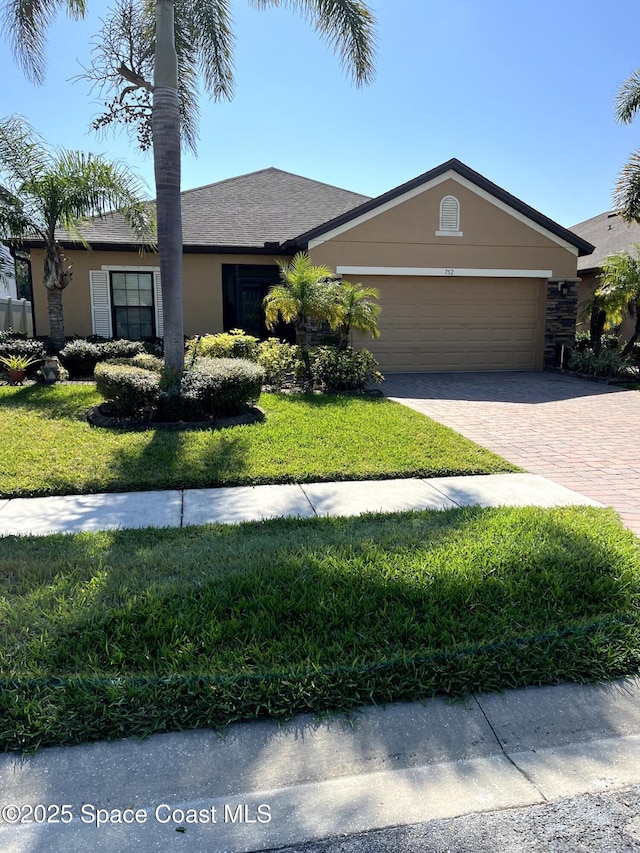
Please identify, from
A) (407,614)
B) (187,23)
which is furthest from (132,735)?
(187,23)

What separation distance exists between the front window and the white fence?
892 cm

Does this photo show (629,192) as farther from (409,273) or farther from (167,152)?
(167,152)

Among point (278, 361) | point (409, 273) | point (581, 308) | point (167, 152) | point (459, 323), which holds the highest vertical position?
point (167, 152)

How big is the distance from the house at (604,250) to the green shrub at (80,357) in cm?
1267

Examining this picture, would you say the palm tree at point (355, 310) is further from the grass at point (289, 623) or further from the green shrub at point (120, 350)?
the grass at point (289, 623)

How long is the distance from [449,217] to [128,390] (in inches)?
408

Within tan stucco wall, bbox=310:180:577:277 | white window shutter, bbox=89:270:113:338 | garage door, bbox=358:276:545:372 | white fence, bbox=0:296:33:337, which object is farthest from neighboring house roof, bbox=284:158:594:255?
white fence, bbox=0:296:33:337

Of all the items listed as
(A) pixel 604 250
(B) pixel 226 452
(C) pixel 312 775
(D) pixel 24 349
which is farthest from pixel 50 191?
(A) pixel 604 250

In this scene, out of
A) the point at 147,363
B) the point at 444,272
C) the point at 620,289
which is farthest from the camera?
the point at 444,272

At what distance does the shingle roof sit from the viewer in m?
16.0

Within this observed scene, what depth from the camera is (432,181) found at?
1541cm

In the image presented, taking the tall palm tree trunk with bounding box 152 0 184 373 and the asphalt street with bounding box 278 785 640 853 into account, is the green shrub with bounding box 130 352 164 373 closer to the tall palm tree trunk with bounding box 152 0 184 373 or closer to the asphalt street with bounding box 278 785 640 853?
the tall palm tree trunk with bounding box 152 0 184 373

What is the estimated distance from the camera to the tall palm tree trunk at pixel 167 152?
30.5 feet

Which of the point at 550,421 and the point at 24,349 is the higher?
the point at 24,349
